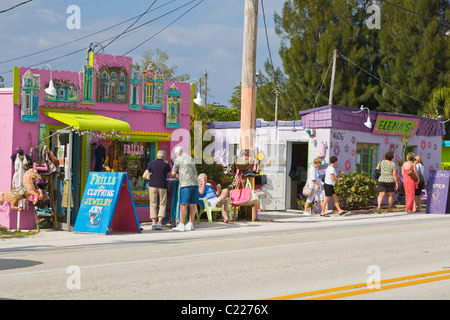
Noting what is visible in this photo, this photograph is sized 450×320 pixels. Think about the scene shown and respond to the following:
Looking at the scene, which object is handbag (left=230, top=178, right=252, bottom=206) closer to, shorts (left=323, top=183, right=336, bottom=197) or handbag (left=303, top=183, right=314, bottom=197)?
shorts (left=323, top=183, right=336, bottom=197)

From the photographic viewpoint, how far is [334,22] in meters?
47.4

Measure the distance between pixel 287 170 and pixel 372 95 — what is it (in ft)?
80.4

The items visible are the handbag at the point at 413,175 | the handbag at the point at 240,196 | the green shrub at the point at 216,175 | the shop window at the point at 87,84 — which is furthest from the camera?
the handbag at the point at 413,175

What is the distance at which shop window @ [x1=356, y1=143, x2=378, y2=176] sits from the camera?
23.5 meters

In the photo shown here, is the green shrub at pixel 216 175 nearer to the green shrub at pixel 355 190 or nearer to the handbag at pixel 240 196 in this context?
the handbag at pixel 240 196

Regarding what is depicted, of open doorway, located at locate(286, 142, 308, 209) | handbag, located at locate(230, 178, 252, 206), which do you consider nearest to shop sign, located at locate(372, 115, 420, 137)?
open doorway, located at locate(286, 142, 308, 209)

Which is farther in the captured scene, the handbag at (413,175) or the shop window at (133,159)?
the handbag at (413,175)

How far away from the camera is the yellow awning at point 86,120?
→ 15359mm

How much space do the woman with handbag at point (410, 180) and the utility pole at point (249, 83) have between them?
607 centimetres

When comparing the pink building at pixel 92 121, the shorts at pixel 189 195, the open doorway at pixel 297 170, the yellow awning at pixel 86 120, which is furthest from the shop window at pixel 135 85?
the open doorway at pixel 297 170

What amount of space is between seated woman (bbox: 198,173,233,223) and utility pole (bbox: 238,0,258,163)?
128 cm

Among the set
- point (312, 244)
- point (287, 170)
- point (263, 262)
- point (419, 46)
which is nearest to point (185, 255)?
point (263, 262)

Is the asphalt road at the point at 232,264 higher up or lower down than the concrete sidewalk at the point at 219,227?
higher up

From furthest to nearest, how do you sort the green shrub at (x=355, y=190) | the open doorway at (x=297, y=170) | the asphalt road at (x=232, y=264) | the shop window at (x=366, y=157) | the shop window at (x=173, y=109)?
the shop window at (x=366, y=157) < the open doorway at (x=297, y=170) < the green shrub at (x=355, y=190) < the shop window at (x=173, y=109) < the asphalt road at (x=232, y=264)
